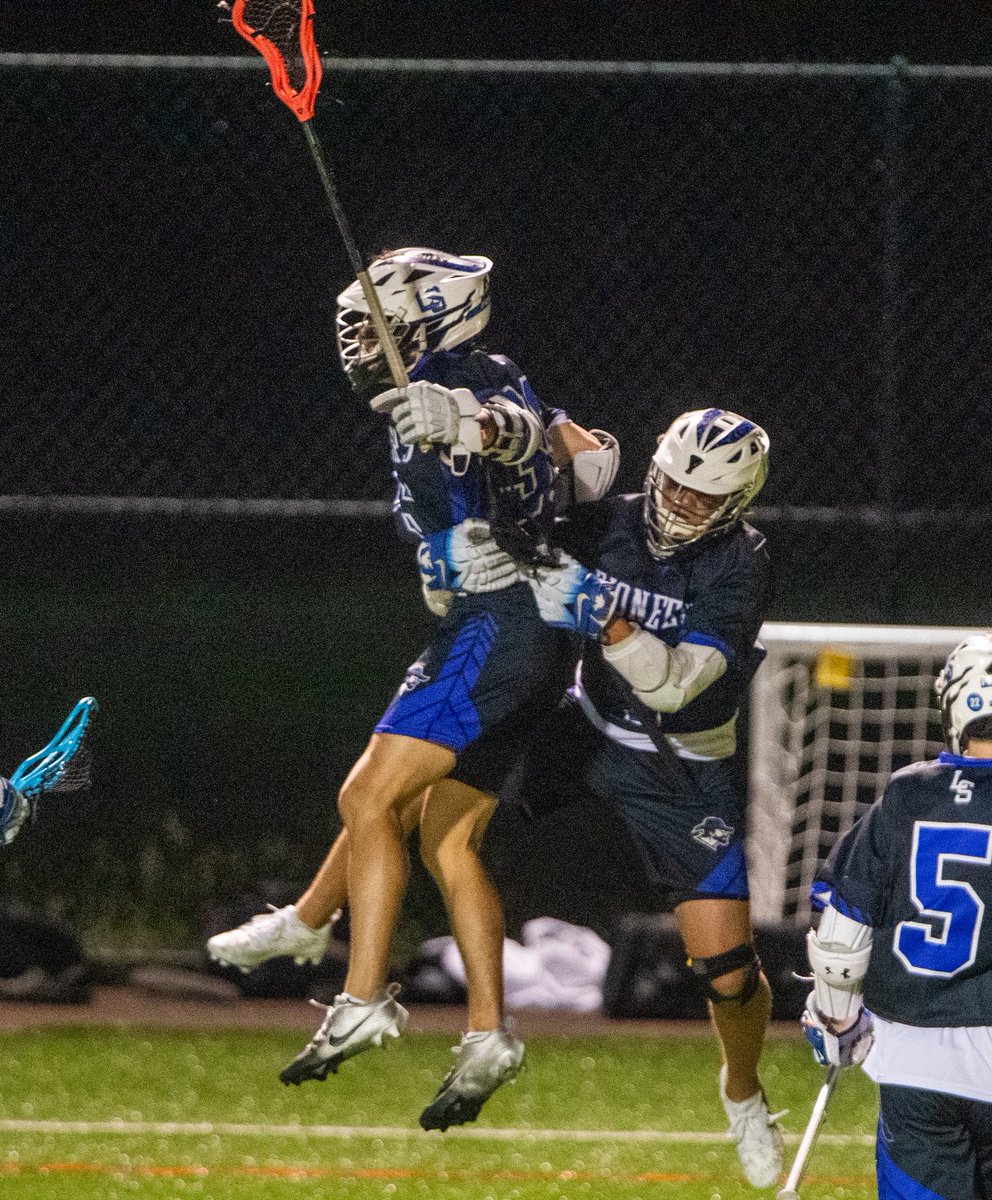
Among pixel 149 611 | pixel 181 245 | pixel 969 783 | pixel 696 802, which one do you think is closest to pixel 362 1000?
pixel 696 802

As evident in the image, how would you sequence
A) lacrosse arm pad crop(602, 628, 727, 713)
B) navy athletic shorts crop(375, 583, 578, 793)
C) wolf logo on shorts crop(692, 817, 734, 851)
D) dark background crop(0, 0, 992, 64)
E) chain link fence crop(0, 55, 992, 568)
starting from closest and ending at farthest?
lacrosse arm pad crop(602, 628, 727, 713) < navy athletic shorts crop(375, 583, 578, 793) < wolf logo on shorts crop(692, 817, 734, 851) < chain link fence crop(0, 55, 992, 568) < dark background crop(0, 0, 992, 64)

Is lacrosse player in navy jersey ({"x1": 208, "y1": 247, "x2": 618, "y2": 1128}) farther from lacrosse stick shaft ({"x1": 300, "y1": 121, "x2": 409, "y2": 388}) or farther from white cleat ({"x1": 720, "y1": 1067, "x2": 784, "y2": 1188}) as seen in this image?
white cleat ({"x1": 720, "y1": 1067, "x2": 784, "y2": 1188})

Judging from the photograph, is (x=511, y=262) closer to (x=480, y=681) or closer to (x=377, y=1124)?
(x=377, y=1124)

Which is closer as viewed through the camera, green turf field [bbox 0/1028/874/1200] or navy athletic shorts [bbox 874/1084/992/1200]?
navy athletic shorts [bbox 874/1084/992/1200]

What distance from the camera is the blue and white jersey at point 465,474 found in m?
4.65

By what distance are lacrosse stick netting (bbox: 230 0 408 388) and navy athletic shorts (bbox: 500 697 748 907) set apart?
1.06 m

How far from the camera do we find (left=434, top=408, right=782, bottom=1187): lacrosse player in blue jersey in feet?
15.9

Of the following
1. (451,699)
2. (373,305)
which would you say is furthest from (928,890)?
(373,305)

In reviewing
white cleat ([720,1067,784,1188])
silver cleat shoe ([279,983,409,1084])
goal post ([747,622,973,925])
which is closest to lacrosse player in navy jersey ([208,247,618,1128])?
silver cleat shoe ([279,983,409,1084])

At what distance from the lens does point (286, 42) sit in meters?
4.55

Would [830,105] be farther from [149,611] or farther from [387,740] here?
[387,740]

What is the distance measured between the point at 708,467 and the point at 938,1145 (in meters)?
1.51

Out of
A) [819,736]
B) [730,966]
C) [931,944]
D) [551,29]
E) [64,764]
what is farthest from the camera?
[551,29]

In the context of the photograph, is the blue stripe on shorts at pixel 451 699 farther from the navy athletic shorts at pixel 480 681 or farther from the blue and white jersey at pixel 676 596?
the blue and white jersey at pixel 676 596
